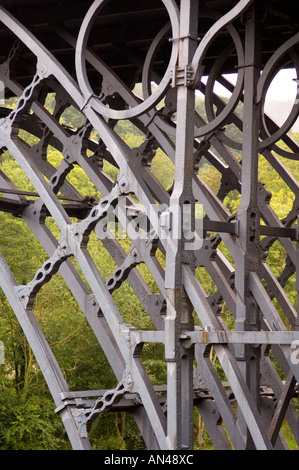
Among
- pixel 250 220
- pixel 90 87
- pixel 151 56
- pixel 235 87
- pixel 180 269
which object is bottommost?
pixel 180 269

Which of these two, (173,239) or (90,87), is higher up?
(90,87)

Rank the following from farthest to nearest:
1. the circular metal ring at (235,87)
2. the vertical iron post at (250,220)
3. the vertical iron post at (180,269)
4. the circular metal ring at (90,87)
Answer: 1. the circular metal ring at (235,87)
2. the vertical iron post at (250,220)
3. the circular metal ring at (90,87)
4. the vertical iron post at (180,269)

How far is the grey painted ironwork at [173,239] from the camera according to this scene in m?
7.33

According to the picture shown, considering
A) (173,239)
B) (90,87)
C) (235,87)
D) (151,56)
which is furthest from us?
(151,56)

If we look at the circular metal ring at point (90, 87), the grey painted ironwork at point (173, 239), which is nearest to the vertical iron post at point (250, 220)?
the grey painted ironwork at point (173, 239)

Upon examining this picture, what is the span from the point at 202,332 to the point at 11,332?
23.8 m

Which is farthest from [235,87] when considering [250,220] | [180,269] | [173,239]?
[180,269]

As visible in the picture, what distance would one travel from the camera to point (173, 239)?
7367 mm

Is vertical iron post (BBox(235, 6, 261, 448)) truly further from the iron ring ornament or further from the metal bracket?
the metal bracket

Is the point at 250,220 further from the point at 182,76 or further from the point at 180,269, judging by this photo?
the point at 182,76

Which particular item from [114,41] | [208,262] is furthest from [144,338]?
[114,41]

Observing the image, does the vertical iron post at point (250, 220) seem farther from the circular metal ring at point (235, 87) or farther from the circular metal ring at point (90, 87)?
the circular metal ring at point (90, 87)

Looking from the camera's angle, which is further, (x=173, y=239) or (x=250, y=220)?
(x=250, y=220)

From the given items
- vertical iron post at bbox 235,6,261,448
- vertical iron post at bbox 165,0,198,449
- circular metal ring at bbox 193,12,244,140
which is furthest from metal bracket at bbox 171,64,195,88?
vertical iron post at bbox 235,6,261,448
